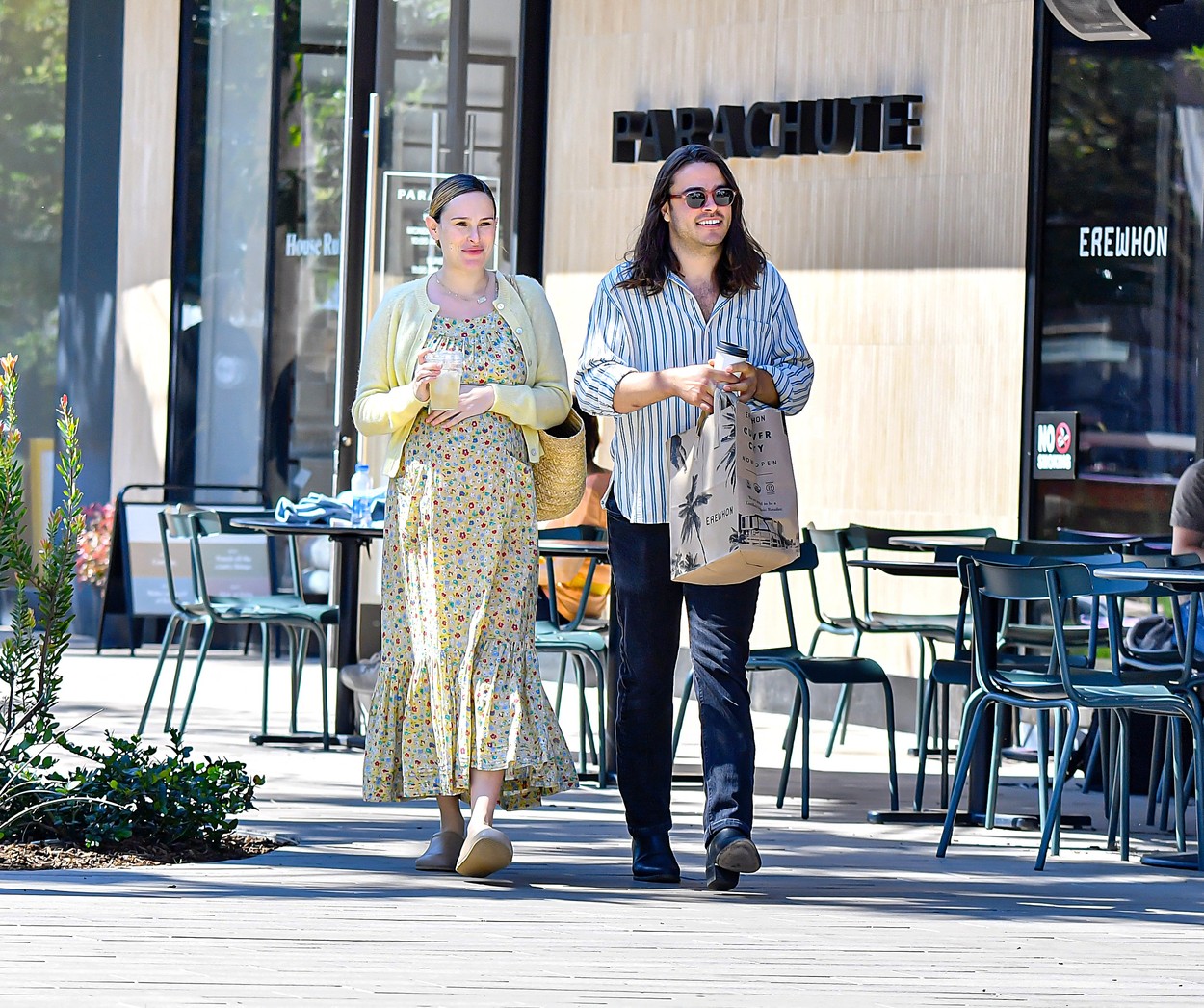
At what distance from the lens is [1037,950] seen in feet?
14.0

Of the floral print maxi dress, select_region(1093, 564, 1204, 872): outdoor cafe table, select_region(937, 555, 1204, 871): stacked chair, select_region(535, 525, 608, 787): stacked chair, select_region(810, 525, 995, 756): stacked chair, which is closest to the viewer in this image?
the floral print maxi dress

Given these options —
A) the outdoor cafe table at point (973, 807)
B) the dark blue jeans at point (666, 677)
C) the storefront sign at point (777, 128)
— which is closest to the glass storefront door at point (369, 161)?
the storefront sign at point (777, 128)

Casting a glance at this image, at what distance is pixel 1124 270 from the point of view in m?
8.71

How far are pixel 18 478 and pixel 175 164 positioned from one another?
8.33 metres

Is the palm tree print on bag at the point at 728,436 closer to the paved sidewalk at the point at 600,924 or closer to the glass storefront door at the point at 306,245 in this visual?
the paved sidewalk at the point at 600,924

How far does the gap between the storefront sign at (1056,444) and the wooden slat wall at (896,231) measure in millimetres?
114

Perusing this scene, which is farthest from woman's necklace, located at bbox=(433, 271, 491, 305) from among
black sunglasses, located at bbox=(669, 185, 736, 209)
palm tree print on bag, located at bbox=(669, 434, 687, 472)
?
palm tree print on bag, located at bbox=(669, 434, 687, 472)

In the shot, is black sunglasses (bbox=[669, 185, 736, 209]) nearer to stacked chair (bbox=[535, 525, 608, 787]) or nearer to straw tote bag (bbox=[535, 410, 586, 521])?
straw tote bag (bbox=[535, 410, 586, 521])

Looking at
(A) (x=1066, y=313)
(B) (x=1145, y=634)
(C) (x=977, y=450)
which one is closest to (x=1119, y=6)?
(A) (x=1066, y=313)

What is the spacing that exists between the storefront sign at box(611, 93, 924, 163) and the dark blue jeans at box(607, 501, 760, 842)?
16.5 ft

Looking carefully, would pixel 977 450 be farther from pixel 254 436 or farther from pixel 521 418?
pixel 254 436

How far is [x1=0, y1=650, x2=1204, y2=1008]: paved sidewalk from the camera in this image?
3.77 meters

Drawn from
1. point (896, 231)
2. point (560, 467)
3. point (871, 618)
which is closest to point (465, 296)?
point (560, 467)

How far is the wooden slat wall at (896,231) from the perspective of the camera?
29.9 feet
